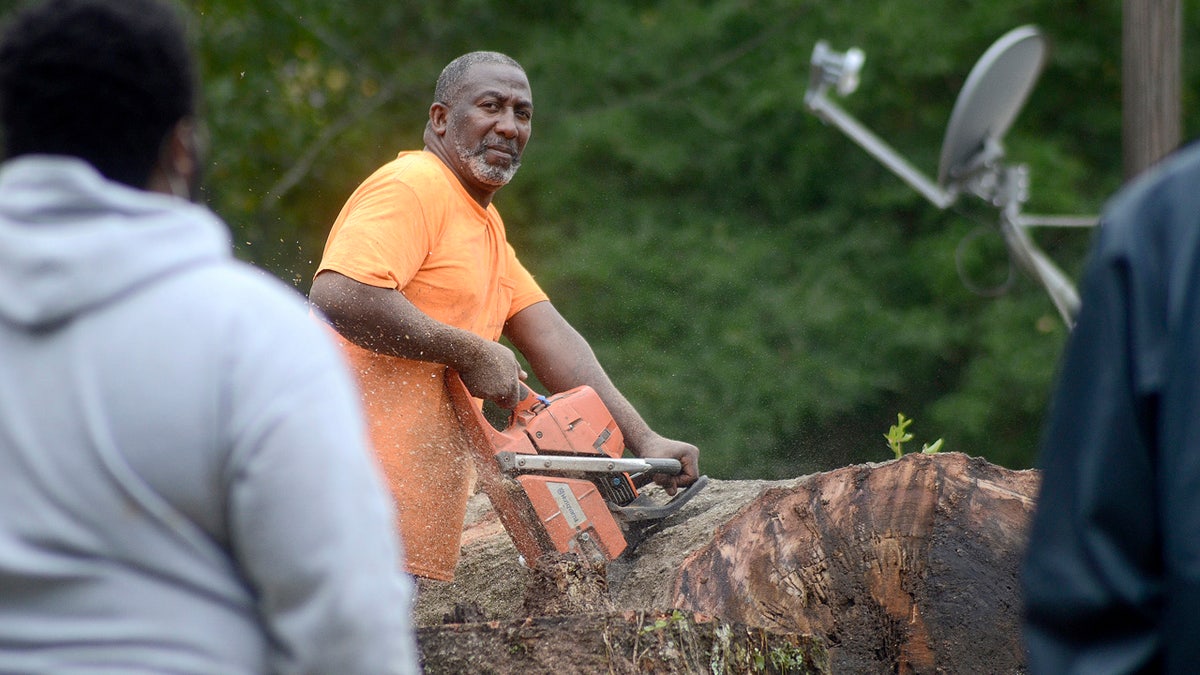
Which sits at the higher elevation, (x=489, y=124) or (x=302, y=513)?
(x=489, y=124)

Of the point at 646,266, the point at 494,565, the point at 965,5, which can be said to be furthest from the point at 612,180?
the point at 494,565

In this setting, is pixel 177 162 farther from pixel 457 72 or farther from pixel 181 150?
pixel 457 72

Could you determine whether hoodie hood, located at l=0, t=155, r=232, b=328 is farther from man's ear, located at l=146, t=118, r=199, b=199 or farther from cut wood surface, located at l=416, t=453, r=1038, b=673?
cut wood surface, located at l=416, t=453, r=1038, b=673

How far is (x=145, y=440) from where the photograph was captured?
1330 millimetres

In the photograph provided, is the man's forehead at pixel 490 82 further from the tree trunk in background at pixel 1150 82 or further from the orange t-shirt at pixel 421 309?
the tree trunk in background at pixel 1150 82

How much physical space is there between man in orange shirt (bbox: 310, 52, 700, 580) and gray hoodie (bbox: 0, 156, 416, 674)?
2.33 metres

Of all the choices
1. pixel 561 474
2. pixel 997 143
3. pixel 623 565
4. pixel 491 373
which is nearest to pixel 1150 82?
pixel 997 143

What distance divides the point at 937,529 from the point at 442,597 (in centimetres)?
170

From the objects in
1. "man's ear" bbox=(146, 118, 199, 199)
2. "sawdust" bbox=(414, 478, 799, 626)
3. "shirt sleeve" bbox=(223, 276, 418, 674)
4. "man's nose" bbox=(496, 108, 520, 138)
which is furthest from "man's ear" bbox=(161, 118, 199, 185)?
"man's nose" bbox=(496, 108, 520, 138)

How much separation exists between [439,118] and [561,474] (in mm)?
1335

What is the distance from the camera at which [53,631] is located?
131 centimetres

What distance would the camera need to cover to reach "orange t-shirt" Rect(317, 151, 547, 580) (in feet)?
12.4

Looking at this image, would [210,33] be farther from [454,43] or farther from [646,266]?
[646,266]

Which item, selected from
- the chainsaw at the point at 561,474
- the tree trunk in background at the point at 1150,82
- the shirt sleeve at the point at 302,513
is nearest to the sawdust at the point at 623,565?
the chainsaw at the point at 561,474
